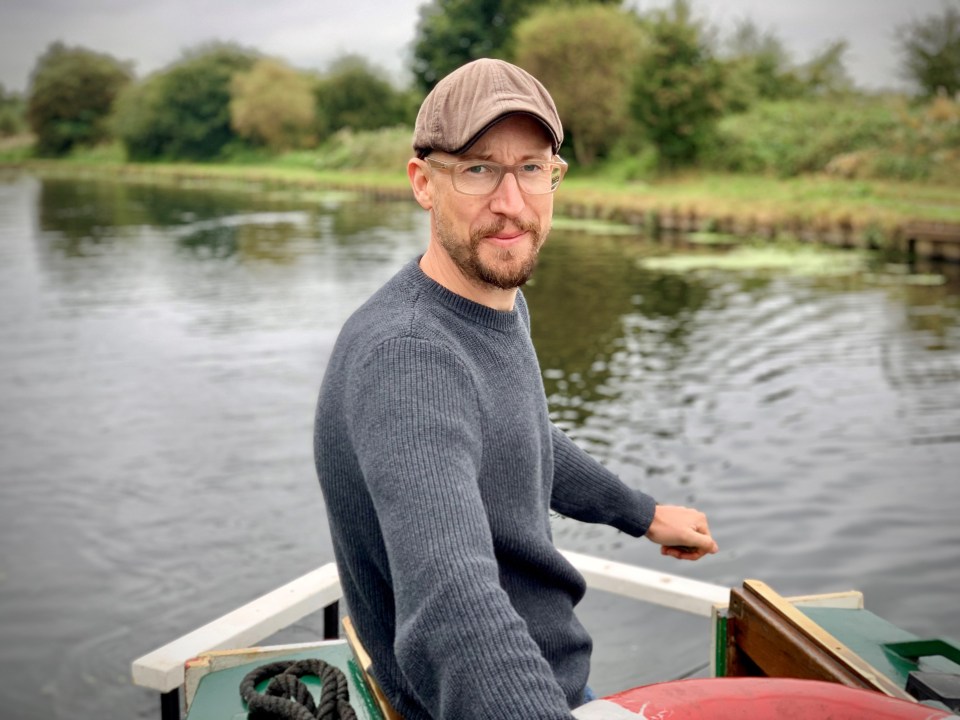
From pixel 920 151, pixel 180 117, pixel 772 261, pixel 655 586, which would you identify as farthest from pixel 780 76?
pixel 180 117

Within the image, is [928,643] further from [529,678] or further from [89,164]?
[89,164]

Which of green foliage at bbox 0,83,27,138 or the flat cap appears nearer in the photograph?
the flat cap

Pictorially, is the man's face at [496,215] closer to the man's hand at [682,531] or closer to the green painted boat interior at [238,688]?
the man's hand at [682,531]

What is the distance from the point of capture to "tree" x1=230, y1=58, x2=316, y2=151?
55219 mm

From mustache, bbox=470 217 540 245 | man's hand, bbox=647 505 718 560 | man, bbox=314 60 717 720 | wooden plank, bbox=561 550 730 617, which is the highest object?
mustache, bbox=470 217 540 245

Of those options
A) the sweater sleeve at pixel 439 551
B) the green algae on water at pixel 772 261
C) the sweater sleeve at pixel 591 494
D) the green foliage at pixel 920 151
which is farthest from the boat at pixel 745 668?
the green foliage at pixel 920 151

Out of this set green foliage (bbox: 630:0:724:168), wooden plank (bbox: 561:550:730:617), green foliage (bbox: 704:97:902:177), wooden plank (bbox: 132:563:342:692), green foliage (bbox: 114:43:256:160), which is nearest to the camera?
wooden plank (bbox: 132:563:342:692)

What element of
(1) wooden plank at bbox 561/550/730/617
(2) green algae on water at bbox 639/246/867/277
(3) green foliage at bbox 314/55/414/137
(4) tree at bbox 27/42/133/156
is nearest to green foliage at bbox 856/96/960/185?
(2) green algae on water at bbox 639/246/867/277

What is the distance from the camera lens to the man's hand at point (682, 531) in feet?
6.38

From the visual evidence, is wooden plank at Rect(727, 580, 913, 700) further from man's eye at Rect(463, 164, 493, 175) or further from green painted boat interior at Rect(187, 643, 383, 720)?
man's eye at Rect(463, 164, 493, 175)

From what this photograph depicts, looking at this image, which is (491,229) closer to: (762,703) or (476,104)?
(476,104)

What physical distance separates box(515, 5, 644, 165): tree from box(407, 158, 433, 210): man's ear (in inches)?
1275

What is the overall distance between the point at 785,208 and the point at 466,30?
81.5ft

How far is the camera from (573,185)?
96.3 ft
